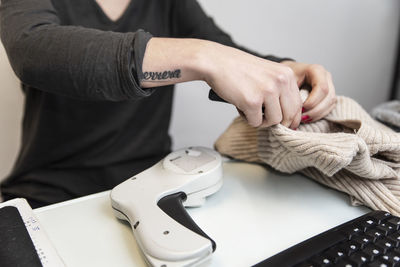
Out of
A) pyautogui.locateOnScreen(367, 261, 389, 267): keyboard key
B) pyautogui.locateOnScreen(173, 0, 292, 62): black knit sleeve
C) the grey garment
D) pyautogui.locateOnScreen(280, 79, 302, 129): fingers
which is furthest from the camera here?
pyautogui.locateOnScreen(173, 0, 292, 62): black knit sleeve

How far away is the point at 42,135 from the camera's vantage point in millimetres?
593

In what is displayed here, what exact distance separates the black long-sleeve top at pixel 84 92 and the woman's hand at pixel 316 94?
209mm

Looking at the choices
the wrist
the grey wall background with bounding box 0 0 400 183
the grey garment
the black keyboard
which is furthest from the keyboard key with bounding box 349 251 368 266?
the grey wall background with bounding box 0 0 400 183

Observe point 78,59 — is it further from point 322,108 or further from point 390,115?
point 390,115

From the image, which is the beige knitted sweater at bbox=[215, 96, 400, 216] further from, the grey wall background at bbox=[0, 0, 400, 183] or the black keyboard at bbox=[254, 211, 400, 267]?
the grey wall background at bbox=[0, 0, 400, 183]

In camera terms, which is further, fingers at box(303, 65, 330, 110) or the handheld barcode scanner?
fingers at box(303, 65, 330, 110)

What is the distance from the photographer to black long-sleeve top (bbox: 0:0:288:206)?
1.17ft

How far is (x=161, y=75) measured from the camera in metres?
0.37

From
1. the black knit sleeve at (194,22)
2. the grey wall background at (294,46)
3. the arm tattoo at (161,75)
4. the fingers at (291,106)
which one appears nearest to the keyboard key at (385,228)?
the fingers at (291,106)

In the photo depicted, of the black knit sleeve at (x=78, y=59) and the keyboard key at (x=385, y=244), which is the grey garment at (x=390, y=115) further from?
the black knit sleeve at (x=78, y=59)

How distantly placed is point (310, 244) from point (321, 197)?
0.13m

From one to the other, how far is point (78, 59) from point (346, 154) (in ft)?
1.00

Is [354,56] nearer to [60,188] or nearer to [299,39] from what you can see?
[299,39]

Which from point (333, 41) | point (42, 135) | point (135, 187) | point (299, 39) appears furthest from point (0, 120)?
point (333, 41)
